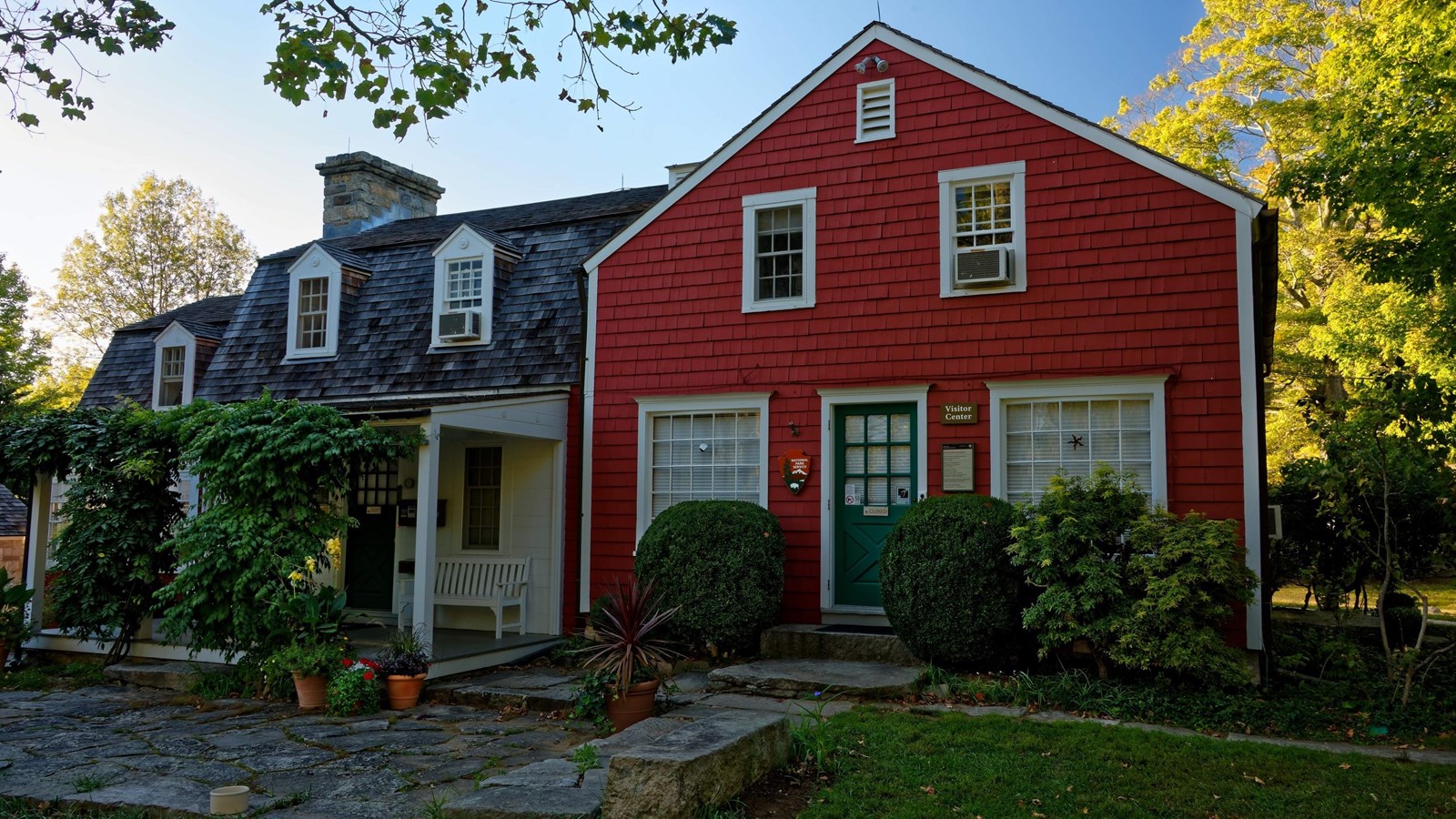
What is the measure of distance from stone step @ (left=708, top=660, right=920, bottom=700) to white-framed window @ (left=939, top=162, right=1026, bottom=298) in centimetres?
370

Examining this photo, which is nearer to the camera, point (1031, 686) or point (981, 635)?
point (1031, 686)

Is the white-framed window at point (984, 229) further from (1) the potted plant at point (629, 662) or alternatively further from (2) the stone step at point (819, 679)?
(1) the potted plant at point (629, 662)

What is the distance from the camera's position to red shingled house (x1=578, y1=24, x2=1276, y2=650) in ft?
29.1

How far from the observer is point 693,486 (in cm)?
1080

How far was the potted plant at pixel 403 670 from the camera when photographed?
846cm

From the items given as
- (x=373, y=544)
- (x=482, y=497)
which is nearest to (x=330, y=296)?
(x=373, y=544)

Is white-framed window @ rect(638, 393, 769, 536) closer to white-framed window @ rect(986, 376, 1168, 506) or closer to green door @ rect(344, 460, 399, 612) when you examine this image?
white-framed window @ rect(986, 376, 1168, 506)

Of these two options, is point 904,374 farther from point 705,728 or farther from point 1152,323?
point 705,728

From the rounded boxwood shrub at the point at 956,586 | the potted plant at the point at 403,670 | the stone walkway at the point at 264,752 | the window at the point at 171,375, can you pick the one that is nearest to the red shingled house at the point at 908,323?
the rounded boxwood shrub at the point at 956,586

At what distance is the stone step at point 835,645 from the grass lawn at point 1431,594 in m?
6.75

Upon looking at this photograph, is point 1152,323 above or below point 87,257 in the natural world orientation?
below

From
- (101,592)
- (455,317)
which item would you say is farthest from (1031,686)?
(101,592)

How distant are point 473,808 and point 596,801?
1.94ft

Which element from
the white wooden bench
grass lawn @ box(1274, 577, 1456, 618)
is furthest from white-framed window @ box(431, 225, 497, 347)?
grass lawn @ box(1274, 577, 1456, 618)
